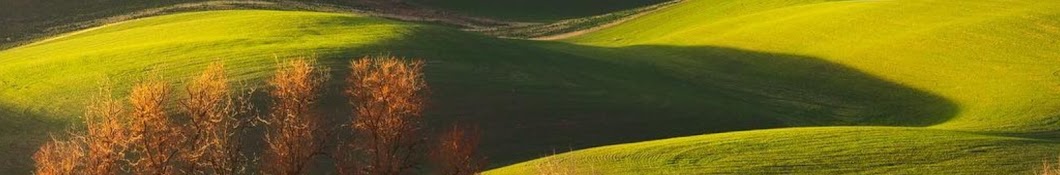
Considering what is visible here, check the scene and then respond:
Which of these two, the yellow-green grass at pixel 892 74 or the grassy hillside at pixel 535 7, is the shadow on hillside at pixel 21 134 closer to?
the yellow-green grass at pixel 892 74

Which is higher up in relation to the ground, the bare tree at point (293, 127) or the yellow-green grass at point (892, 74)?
the bare tree at point (293, 127)

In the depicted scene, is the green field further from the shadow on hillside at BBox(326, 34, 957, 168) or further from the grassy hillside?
the grassy hillside

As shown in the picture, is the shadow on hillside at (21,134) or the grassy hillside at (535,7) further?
the grassy hillside at (535,7)

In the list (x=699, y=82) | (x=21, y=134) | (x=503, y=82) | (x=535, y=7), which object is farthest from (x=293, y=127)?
(x=535, y=7)

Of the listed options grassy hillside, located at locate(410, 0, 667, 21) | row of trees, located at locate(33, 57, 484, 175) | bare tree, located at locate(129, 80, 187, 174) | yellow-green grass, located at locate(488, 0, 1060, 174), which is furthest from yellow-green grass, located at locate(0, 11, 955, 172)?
grassy hillside, located at locate(410, 0, 667, 21)

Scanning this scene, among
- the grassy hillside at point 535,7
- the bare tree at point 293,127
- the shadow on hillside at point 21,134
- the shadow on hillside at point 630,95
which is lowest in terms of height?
the grassy hillside at point 535,7

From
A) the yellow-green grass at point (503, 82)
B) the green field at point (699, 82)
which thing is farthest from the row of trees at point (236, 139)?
the yellow-green grass at point (503, 82)
